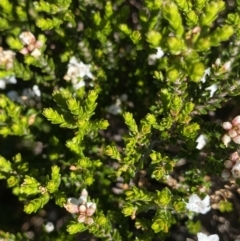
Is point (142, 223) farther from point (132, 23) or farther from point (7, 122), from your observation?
point (132, 23)

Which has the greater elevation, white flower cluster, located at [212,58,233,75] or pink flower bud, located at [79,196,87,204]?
white flower cluster, located at [212,58,233,75]

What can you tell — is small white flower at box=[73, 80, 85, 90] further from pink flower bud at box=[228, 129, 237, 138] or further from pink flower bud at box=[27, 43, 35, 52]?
pink flower bud at box=[228, 129, 237, 138]

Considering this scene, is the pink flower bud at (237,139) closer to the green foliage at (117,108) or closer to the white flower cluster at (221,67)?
the green foliage at (117,108)

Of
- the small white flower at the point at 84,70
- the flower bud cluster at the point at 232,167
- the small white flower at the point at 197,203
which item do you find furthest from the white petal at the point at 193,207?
the small white flower at the point at 84,70

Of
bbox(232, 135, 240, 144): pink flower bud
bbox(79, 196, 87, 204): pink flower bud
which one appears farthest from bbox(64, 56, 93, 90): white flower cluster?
bbox(232, 135, 240, 144): pink flower bud

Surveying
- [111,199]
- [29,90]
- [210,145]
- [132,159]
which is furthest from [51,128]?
[210,145]

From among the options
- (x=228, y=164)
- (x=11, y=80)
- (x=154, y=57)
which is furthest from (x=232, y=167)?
(x=11, y=80)
